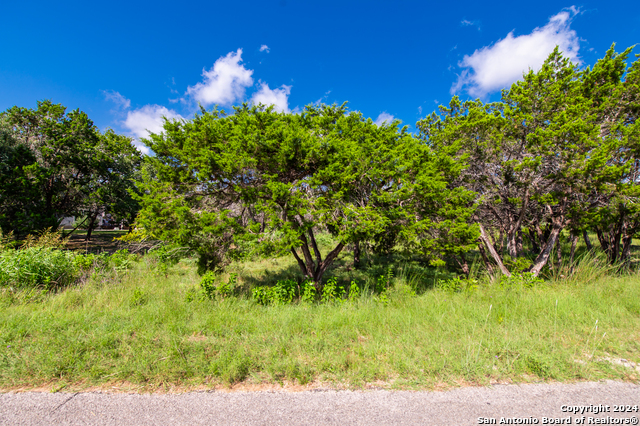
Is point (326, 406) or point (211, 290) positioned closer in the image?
point (326, 406)

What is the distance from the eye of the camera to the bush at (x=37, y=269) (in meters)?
5.12

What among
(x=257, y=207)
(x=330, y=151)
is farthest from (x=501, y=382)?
(x=330, y=151)

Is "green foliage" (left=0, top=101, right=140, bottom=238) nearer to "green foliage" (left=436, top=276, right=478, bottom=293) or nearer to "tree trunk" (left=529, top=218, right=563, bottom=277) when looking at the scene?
"green foliage" (left=436, top=276, right=478, bottom=293)

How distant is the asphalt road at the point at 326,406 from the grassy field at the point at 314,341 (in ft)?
0.44

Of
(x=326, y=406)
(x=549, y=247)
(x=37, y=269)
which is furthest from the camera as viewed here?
(x=549, y=247)

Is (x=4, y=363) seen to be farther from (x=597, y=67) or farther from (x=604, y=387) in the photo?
(x=597, y=67)

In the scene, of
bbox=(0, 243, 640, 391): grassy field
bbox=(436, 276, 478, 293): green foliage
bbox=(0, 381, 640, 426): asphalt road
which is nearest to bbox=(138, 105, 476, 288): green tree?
bbox=(0, 243, 640, 391): grassy field

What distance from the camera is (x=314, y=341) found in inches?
124

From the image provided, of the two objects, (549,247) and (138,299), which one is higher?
(549,247)

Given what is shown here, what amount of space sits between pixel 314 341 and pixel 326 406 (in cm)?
101

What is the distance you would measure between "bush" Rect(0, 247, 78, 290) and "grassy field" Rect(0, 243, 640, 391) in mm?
399

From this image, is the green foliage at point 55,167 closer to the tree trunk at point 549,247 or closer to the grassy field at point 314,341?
the grassy field at point 314,341

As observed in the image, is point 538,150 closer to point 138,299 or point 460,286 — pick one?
point 460,286

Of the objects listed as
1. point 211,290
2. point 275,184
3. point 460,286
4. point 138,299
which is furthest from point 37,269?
point 460,286
